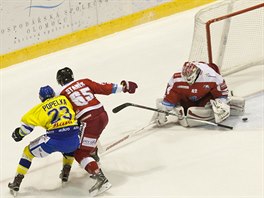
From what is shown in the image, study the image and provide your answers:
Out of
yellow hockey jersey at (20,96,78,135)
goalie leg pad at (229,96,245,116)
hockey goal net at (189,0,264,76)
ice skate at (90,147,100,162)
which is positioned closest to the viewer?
yellow hockey jersey at (20,96,78,135)

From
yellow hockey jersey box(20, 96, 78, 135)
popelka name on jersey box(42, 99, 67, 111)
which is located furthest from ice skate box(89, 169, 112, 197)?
popelka name on jersey box(42, 99, 67, 111)

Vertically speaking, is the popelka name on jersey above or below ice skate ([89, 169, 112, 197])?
above

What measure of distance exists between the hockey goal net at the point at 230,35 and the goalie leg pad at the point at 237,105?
16.2 inches

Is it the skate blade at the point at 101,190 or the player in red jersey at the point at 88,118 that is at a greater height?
the player in red jersey at the point at 88,118

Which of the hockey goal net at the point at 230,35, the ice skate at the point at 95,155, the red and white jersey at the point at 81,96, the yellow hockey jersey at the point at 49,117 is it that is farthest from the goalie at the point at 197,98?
the yellow hockey jersey at the point at 49,117

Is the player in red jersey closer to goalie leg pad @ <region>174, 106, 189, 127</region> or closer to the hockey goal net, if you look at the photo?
goalie leg pad @ <region>174, 106, 189, 127</region>

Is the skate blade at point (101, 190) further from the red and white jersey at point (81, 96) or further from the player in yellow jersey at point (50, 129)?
the red and white jersey at point (81, 96)

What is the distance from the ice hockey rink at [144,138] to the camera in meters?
3.56

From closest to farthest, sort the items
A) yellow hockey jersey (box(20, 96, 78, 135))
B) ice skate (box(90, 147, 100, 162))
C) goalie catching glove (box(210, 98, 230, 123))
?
yellow hockey jersey (box(20, 96, 78, 135))
ice skate (box(90, 147, 100, 162))
goalie catching glove (box(210, 98, 230, 123))

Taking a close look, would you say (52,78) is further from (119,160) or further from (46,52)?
(119,160)

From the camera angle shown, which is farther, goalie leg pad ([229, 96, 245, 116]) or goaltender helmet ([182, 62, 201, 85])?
goalie leg pad ([229, 96, 245, 116])

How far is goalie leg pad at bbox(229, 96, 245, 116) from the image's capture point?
4.32 meters

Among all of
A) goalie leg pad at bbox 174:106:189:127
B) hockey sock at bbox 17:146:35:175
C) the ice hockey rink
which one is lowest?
the ice hockey rink

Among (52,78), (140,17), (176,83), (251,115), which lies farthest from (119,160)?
(140,17)
